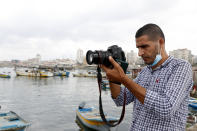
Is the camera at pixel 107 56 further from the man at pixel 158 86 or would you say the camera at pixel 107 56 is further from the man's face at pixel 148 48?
the man's face at pixel 148 48

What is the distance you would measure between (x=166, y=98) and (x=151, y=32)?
2.07ft

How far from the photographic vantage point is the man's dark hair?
1.59 meters

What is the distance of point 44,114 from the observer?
16.0 metres

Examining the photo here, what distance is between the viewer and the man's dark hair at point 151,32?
1592mm

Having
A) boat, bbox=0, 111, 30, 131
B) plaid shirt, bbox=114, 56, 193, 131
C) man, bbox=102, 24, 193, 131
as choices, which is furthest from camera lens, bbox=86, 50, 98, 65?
boat, bbox=0, 111, 30, 131

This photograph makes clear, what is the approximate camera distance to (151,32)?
1.59 meters

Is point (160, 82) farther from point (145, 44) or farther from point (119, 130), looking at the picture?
point (119, 130)

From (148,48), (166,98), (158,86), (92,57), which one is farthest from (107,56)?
(166,98)

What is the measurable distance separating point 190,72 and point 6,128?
31.0 feet

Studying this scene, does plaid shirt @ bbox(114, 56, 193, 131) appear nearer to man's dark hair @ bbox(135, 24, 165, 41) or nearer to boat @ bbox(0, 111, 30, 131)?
man's dark hair @ bbox(135, 24, 165, 41)

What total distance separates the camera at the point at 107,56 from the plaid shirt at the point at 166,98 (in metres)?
0.34

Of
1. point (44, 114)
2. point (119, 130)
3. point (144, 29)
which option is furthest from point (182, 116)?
point (44, 114)

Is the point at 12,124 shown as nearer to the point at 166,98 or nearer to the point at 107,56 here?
the point at 107,56

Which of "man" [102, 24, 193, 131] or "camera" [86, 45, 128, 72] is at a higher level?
"camera" [86, 45, 128, 72]
